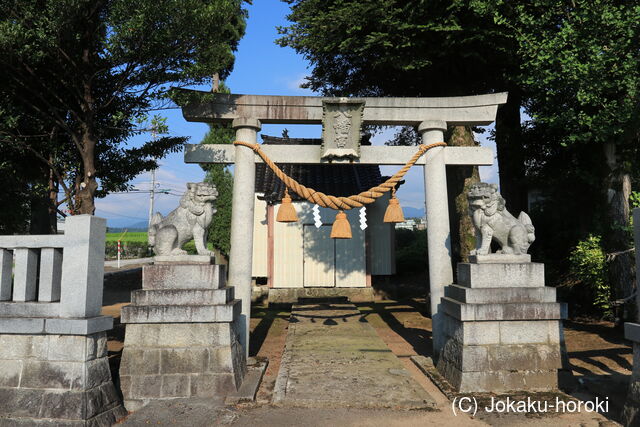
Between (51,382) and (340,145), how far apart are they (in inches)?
199

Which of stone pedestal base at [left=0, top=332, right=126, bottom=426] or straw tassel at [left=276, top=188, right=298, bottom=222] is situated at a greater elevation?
straw tassel at [left=276, top=188, right=298, bottom=222]

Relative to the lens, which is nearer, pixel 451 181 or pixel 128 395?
pixel 128 395

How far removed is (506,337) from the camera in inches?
196

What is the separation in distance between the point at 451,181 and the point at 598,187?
3.13 m

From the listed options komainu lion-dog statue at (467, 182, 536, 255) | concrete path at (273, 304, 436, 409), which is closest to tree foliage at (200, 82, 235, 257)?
concrete path at (273, 304, 436, 409)

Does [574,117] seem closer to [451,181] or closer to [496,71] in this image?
[451,181]

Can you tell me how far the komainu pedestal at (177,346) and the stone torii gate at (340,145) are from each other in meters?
1.43

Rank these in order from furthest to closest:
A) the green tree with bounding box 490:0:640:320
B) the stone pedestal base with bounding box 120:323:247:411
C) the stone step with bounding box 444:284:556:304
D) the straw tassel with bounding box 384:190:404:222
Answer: the straw tassel with bounding box 384:190:404:222 → the green tree with bounding box 490:0:640:320 → the stone step with bounding box 444:284:556:304 → the stone pedestal base with bounding box 120:323:247:411

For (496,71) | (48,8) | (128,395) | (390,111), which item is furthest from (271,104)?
(496,71)

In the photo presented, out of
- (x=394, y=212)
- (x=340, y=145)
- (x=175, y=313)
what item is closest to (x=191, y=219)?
(x=175, y=313)

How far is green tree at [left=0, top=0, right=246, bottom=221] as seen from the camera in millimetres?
5301

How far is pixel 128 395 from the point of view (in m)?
4.78

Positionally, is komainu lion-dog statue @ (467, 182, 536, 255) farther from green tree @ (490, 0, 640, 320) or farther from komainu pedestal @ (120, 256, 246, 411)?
komainu pedestal @ (120, 256, 246, 411)

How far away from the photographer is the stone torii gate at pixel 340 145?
21.4 ft
